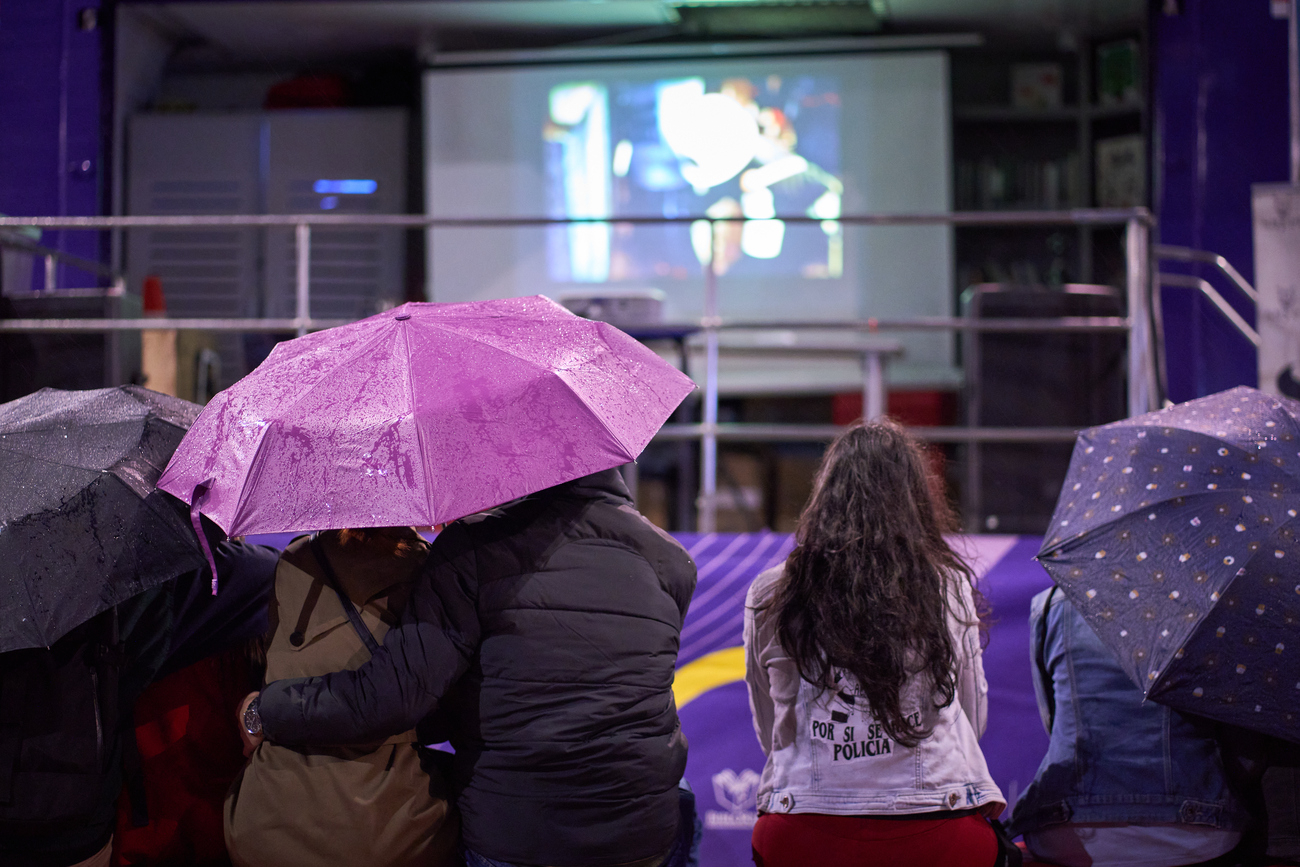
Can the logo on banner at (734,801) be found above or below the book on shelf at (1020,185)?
below

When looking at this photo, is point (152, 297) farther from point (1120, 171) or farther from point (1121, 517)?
point (1120, 171)

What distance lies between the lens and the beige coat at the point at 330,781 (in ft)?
5.40

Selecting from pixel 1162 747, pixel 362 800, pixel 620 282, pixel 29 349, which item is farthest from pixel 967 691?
pixel 620 282

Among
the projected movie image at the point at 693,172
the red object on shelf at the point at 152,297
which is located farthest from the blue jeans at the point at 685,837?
the projected movie image at the point at 693,172

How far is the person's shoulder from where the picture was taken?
197 centimetres

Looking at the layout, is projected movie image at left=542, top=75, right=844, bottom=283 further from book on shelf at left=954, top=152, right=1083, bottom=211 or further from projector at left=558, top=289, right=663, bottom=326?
projector at left=558, top=289, right=663, bottom=326

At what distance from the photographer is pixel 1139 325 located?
3314mm

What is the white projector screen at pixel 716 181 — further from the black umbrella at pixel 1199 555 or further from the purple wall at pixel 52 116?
the black umbrella at pixel 1199 555

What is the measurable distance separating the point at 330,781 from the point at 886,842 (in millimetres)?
886

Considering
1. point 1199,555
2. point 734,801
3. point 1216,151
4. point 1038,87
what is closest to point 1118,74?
point 1038,87

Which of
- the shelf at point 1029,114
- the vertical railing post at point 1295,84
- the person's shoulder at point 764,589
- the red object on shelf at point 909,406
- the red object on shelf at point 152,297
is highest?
the shelf at point 1029,114

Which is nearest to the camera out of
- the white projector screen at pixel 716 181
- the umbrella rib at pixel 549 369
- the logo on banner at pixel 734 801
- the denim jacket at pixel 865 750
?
the umbrella rib at pixel 549 369

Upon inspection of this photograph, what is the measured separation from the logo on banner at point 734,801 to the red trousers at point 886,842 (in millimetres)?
842

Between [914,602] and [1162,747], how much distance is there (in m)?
0.50
